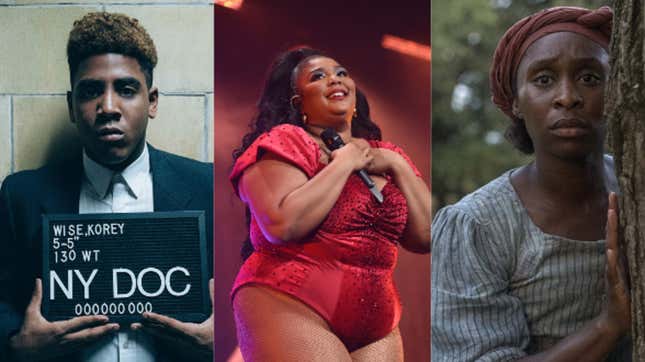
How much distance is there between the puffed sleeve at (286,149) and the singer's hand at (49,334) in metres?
0.79

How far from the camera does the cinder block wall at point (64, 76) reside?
14.6 feet

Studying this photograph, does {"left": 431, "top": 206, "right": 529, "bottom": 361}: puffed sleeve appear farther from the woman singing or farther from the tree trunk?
the tree trunk

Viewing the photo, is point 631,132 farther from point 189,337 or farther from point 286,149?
point 189,337

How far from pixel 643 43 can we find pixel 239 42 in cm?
155

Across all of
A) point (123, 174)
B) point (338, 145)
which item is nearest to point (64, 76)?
point (123, 174)

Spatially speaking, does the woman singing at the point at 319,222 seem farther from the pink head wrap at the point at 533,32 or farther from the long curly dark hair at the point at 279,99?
the pink head wrap at the point at 533,32

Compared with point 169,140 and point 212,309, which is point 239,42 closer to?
point 169,140

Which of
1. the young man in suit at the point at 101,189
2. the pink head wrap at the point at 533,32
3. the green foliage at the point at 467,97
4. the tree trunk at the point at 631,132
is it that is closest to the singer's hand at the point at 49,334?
the young man in suit at the point at 101,189

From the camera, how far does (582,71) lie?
441cm

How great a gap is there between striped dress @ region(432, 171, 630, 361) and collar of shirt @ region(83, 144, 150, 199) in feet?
3.94

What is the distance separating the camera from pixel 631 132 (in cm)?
388

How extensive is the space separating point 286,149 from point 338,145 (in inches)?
8.1

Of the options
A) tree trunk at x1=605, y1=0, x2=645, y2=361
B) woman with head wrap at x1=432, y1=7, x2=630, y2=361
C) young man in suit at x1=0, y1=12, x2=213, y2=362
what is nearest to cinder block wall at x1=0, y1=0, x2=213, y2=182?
young man in suit at x1=0, y1=12, x2=213, y2=362

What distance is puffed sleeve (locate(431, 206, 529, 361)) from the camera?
440cm
